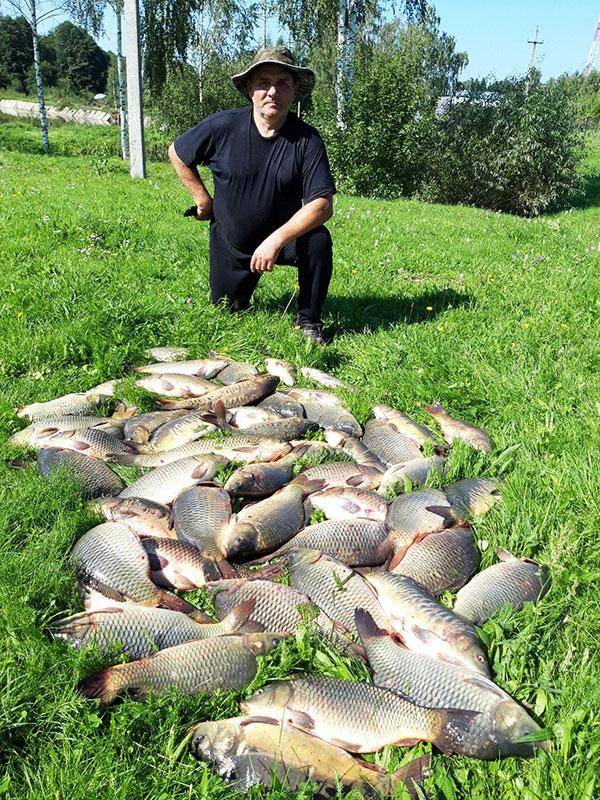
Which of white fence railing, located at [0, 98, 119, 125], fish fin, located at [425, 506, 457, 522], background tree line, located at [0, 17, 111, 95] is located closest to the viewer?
fish fin, located at [425, 506, 457, 522]

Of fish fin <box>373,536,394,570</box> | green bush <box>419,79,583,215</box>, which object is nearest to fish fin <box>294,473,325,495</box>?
fish fin <box>373,536,394,570</box>

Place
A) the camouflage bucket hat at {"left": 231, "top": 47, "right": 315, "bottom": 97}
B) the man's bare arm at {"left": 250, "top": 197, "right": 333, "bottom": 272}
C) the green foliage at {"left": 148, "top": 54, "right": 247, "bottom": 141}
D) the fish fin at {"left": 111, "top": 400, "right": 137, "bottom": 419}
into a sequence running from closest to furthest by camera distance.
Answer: the fish fin at {"left": 111, "top": 400, "right": 137, "bottom": 419} → the camouflage bucket hat at {"left": 231, "top": 47, "right": 315, "bottom": 97} → the man's bare arm at {"left": 250, "top": 197, "right": 333, "bottom": 272} → the green foliage at {"left": 148, "top": 54, "right": 247, "bottom": 141}

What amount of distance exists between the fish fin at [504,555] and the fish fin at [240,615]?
127 centimetres

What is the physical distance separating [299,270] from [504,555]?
353 centimetres

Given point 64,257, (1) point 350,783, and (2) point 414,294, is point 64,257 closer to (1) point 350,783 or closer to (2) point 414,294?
(2) point 414,294

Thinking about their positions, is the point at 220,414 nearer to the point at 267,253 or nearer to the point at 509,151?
the point at 267,253

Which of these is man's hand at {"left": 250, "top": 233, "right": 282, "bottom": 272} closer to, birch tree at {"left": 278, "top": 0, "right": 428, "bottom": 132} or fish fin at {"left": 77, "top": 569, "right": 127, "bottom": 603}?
fish fin at {"left": 77, "top": 569, "right": 127, "bottom": 603}

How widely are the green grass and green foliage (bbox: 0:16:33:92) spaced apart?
2584 inches

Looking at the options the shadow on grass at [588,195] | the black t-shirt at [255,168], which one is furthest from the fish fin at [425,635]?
the shadow on grass at [588,195]

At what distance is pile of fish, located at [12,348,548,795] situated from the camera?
89.7 inches

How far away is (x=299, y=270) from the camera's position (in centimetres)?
600

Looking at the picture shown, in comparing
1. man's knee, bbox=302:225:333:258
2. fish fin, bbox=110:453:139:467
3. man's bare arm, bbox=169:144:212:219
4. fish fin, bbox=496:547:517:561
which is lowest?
fish fin, bbox=496:547:517:561

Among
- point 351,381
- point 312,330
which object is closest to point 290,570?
point 351,381

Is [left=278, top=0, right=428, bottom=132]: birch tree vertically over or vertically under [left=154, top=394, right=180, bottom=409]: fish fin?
over
